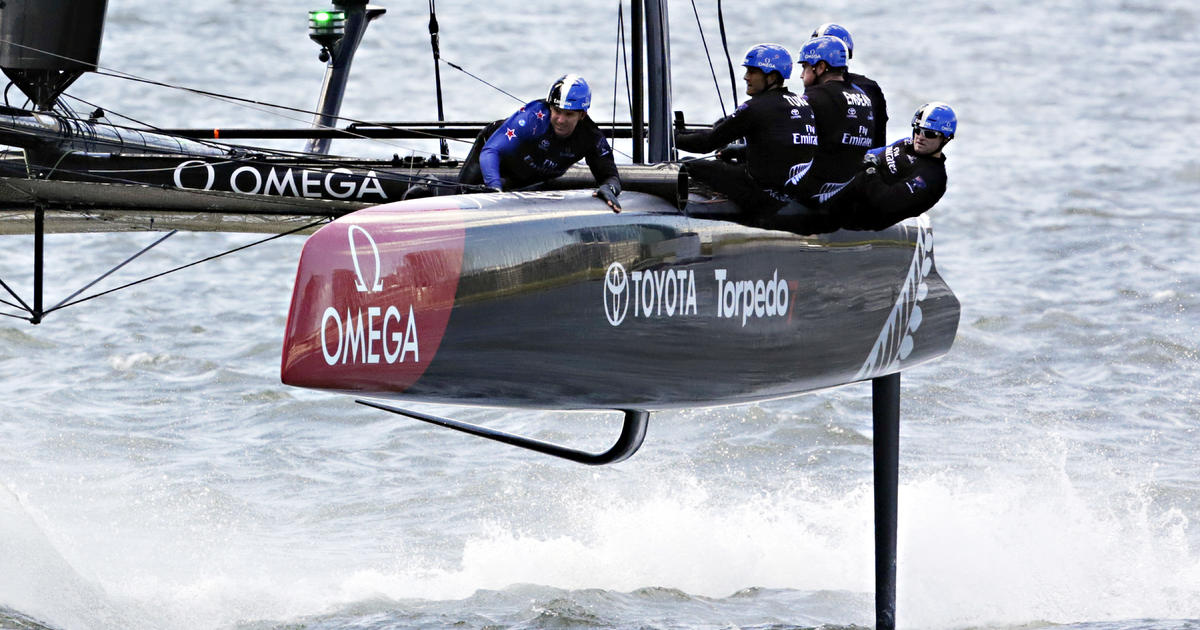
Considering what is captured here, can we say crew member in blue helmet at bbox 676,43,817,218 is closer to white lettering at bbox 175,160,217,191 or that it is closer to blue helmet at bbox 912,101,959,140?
blue helmet at bbox 912,101,959,140

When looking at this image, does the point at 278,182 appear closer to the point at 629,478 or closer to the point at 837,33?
the point at 837,33

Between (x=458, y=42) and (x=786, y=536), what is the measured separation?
13.7 m

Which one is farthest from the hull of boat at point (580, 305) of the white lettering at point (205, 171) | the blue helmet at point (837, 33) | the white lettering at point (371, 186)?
the white lettering at point (205, 171)

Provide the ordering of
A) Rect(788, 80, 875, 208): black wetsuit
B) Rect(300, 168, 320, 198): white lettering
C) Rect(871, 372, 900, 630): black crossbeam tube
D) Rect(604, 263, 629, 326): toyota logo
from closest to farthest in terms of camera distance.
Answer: Rect(604, 263, 629, 326): toyota logo → Rect(300, 168, 320, 198): white lettering → Rect(788, 80, 875, 208): black wetsuit → Rect(871, 372, 900, 630): black crossbeam tube

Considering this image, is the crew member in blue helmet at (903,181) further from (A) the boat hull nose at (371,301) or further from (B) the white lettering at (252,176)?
(B) the white lettering at (252,176)

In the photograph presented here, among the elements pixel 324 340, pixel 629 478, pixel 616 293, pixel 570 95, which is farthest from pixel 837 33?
pixel 629 478

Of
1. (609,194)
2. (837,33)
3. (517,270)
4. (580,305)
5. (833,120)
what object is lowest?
(580,305)

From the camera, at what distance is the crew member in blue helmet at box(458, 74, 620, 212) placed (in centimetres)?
509

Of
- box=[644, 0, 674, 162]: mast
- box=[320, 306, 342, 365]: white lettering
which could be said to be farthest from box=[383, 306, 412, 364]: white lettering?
box=[644, 0, 674, 162]: mast

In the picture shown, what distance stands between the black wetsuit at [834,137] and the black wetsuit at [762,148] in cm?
15

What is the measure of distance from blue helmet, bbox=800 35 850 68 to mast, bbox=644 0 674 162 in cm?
48

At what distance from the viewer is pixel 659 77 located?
575cm

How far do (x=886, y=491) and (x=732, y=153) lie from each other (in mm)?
1406

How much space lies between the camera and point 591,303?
484 cm
